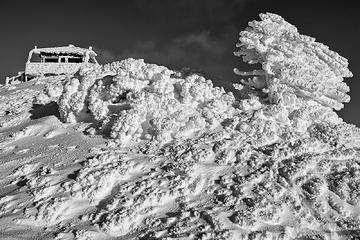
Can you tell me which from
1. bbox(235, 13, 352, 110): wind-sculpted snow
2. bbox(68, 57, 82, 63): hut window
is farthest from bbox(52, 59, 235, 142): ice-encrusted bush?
bbox(68, 57, 82, 63): hut window

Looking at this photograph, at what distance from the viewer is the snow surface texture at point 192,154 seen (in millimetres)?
10203

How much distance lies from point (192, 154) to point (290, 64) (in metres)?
5.18

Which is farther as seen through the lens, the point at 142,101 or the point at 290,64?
the point at 290,64

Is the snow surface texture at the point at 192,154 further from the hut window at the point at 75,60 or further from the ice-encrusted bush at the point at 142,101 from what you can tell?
the hut window at the point at 75,60

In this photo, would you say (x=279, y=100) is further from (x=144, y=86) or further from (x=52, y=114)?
(x=52, y=114)

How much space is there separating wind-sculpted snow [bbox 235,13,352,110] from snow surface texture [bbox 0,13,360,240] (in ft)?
0.15

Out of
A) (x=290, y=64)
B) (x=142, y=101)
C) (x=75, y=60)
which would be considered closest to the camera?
(x=142, y=101)

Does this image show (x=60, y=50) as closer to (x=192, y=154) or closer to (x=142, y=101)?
(x=142, y=101)

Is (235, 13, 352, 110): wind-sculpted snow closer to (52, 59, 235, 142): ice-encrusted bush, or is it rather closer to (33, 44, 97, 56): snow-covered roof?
(52, 59, 235, 142): ice-encrusted bush

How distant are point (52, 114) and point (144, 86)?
412 centimetres

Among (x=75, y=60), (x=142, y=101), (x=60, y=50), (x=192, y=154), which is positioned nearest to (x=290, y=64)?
(x=192, y=154)

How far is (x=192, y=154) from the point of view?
12.6 m

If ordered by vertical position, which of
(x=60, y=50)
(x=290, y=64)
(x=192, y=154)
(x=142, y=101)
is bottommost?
(x=192, y=154)

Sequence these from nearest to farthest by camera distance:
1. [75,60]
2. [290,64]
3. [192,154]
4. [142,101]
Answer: [192,154], [142,101], [290,64], [75,60]
